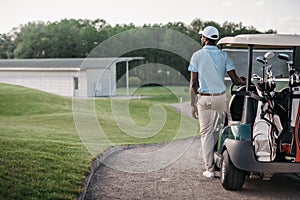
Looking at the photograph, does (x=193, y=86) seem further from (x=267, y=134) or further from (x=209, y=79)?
(x=267, y=134)

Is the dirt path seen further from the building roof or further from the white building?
the building roof

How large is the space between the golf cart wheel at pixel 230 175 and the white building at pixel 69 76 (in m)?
28.9

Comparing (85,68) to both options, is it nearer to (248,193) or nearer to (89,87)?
(89,87)

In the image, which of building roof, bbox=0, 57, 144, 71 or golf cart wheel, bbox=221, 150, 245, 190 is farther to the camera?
building roof, bbox=0, 57, 144, 71

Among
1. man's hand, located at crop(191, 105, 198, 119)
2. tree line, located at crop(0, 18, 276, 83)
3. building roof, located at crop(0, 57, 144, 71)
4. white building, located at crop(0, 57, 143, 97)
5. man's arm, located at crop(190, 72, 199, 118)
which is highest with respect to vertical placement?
tree line, located at crop(0, 18, 276, 83)

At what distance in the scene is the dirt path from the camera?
5871 millimetres

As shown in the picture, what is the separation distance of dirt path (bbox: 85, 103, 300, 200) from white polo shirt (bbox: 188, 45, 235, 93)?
123cm

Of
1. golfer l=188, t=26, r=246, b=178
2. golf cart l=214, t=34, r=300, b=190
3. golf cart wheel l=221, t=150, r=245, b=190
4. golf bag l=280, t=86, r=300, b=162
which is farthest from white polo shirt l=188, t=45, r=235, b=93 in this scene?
golf bag l=280, t=86, r=300, b=162

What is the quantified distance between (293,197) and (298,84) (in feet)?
4.21

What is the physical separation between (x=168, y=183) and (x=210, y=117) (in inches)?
39.1

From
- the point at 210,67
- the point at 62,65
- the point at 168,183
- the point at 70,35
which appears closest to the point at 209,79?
the point at 210,67

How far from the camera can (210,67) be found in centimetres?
641

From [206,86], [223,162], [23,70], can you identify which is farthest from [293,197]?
[23,70]

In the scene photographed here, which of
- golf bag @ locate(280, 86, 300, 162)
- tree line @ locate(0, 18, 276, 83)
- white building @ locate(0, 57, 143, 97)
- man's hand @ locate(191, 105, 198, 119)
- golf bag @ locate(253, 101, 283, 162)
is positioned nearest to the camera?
golf bag @ locate(280, 86, 300, 162)
